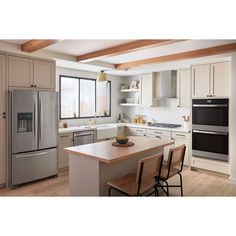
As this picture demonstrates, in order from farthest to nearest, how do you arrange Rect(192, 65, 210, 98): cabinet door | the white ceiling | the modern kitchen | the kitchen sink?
the kitchen sink < Rect(192, 65, 210, 98): cabinet door < the white ceiling < the modern kitchen

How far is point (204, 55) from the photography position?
3.64 m

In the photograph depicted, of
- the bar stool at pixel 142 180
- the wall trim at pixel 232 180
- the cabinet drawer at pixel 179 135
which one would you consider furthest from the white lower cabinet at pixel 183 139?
the bar stool at pixel 142 180

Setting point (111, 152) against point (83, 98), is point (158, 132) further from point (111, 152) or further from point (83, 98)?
point (111, 152)

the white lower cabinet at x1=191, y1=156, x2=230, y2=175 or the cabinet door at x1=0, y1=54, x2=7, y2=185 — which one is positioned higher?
the cabinet door at x1=0, y1=54, x2=7, y2=185

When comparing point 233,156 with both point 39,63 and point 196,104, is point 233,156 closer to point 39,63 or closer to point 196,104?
point 196,104

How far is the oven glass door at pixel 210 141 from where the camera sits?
4043 millimetres

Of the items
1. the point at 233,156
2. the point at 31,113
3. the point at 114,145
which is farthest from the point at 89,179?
the point at 233,156

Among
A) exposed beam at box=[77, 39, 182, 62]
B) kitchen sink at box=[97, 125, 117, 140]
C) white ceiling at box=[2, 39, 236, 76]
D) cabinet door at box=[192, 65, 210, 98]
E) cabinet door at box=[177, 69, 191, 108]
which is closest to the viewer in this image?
exposed beam at box=[77, 39, 182, 62]

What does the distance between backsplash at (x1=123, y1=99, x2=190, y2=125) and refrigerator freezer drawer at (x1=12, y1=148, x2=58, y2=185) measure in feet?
10.1

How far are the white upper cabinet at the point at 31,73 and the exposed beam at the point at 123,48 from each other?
670 mm

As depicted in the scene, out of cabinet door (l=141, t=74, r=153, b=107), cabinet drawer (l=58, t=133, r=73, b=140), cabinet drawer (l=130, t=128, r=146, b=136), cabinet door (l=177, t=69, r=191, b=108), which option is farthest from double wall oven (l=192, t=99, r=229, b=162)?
cabinet drawer (l=58, t=133, r=73, b=140)

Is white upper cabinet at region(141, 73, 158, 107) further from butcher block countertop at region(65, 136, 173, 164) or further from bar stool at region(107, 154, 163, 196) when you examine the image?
bar stool at region(107, 154, 163, 196)

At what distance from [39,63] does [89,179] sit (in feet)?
8.13

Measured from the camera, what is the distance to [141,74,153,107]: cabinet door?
18.6 feet
